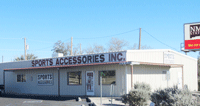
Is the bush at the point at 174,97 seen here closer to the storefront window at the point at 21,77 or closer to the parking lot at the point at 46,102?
the parking lot at the point at 46,102

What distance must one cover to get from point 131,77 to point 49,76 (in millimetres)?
10052

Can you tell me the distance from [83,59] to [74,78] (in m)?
2.02

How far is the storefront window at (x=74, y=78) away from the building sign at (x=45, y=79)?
2.66 meters

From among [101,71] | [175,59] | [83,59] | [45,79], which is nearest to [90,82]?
[101,71]

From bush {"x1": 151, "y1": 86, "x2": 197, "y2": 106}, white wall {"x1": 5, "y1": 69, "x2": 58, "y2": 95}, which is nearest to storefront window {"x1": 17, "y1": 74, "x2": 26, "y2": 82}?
white wall {"x1": 5, "y1": 69, "x2": 58, "y2": 95}

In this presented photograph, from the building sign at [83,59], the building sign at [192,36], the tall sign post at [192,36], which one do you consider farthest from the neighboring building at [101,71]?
the building sign at [192,36]

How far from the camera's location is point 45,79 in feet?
80.7

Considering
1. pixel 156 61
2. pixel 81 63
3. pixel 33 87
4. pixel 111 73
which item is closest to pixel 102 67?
pixel 111 73

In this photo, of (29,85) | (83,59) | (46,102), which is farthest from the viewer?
(29,85)

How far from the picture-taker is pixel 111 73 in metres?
19.2

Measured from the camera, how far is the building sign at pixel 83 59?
741 inches

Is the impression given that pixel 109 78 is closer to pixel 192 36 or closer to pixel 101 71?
pixel 101 71

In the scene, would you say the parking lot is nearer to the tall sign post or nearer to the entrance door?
the entrance door

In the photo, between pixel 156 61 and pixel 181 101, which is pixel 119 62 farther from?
pixel 181 101
